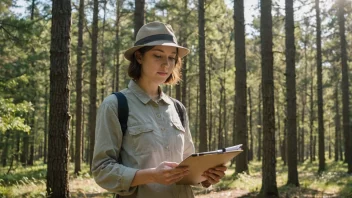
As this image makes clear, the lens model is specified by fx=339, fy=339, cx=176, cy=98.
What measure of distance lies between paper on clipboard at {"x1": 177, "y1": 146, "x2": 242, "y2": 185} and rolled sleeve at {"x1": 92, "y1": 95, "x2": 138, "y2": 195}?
1.17 feet

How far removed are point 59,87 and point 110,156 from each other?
4106mm

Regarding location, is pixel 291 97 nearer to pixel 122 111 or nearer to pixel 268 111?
pixel 268 111

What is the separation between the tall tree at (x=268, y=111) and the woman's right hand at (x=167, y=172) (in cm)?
725

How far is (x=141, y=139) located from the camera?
2.22m

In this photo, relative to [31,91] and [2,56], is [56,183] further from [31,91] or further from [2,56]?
[31,91]

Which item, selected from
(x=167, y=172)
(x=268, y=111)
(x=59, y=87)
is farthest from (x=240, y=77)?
(x=167, y=172)

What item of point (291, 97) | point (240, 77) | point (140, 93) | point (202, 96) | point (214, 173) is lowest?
point (214, 173)

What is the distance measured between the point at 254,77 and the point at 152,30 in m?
29.7

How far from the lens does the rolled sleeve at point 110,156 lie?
2.09 meters

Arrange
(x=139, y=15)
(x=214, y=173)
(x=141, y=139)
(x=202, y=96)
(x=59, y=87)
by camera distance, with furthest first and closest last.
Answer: (x=202, y=96) → (x=139, y=15) → (x=59, y=87) → (x=214, y=173) → (x=141, y=139)

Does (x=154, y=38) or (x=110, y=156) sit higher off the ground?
(x=154, y=38)

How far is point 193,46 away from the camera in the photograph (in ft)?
80.5

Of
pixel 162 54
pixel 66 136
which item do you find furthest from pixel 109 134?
pixel 66 136

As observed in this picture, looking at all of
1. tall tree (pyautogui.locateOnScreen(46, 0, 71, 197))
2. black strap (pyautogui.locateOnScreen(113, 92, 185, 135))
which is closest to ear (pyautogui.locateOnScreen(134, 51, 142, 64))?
black strap (pyautogui.locateOnScreen(113, 92, 185, 135))
